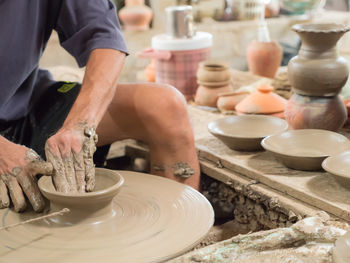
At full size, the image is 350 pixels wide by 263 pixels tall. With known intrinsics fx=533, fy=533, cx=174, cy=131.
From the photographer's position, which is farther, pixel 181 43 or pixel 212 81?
pixel 181 43

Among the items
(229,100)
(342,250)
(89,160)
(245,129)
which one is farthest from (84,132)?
(229,100)

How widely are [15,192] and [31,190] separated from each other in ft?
0.18

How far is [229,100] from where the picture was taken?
10.6 feet

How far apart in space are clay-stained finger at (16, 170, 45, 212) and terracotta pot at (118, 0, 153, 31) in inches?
134

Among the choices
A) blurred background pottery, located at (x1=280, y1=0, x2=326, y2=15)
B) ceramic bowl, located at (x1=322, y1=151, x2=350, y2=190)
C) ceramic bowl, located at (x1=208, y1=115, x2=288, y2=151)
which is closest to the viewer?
ceramic bowl, located at (x1=322, y1=151, x2=350, y2=190)

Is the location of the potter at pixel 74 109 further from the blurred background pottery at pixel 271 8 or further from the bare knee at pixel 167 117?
the blurred background pottery at pixel 271 8

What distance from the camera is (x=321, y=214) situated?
1889 millimetres

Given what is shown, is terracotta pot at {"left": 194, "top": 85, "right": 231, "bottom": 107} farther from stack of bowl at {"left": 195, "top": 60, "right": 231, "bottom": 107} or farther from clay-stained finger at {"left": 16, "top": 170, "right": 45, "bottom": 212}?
clay-stained finger at {"left": 16, "top": 170, "right": 45, "bottom": 212}

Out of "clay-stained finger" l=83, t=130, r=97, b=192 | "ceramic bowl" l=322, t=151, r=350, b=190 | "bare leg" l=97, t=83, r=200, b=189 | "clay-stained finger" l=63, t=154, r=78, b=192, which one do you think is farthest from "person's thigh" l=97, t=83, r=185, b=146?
"ceramic bowl" l=322, t=151, r=350, b=190

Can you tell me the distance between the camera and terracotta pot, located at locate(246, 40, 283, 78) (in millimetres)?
3881

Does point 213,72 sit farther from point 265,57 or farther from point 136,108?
point 136,108

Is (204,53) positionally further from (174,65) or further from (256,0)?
(256,0)

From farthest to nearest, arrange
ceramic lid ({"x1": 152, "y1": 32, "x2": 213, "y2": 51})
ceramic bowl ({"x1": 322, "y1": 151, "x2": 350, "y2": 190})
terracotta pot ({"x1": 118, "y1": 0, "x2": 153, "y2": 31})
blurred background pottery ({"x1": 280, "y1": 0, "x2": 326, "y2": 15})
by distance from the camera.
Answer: blurred background pottery ({"x1": 280, "y1": 0, "x2": 326, "y2": 15})
terracotta pot ({"x1": 118, "y1": 0, "x2": 153, "y2": 31})
ceramic lid ({"x1": 152, "y1": 32, "x2": 213, "y2": 51})
ceramic bowl ({"x1": 322, "y1": 151, "x2": 350, "y2": 190})

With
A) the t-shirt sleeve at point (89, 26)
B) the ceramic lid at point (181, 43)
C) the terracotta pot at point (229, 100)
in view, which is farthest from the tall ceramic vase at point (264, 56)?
the t-shirt sleeve at point (89, 26)
